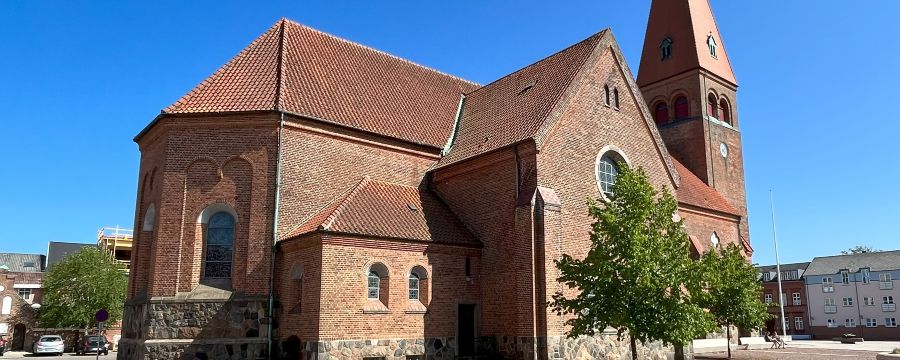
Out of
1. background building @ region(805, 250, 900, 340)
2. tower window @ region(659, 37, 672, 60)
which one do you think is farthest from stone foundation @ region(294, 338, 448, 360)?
background building @ region(805, 250, 900, 340)

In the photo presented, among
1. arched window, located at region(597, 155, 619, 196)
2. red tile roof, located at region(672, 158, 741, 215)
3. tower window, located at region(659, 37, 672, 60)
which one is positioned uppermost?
tower window, located at region(659, 37, 672, 60)

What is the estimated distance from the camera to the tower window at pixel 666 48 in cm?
3781

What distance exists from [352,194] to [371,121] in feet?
11.3

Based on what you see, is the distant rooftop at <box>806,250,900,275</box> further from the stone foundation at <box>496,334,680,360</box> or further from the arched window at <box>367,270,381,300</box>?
the arched window at <box>367,270,381,300</box>

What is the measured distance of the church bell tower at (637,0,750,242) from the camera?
35.6 meters

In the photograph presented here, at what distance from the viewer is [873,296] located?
6600 centimetres

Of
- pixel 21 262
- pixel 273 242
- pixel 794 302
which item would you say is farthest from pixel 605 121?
pixel 21 262

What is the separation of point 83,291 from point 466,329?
35078 millimetres

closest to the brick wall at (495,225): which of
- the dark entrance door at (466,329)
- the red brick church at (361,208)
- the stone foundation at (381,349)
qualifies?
the red brick church at (361,208)

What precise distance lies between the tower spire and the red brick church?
48.1ft

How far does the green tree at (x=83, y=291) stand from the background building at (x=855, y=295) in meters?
65.3

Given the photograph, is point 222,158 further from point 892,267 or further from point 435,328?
point 892,267

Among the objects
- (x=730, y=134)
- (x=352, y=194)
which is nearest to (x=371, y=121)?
(x=352, y=194)

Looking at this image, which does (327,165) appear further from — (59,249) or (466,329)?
(59,249)
